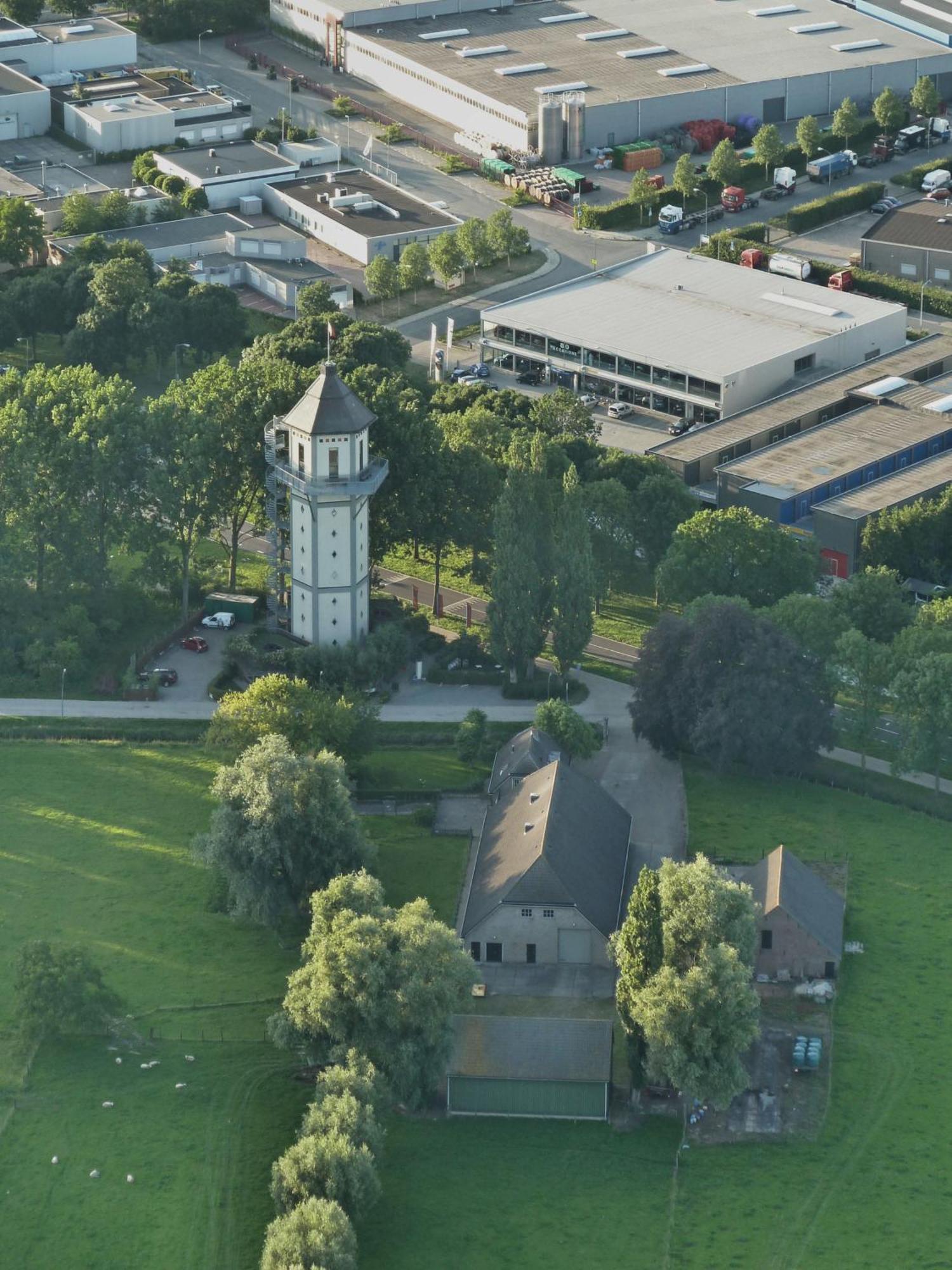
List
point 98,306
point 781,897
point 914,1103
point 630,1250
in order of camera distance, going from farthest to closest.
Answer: point 98,306 < point 781,897 < point 914,1103 < point 630,1250

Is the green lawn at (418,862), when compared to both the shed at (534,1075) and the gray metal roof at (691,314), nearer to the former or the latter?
the shed at (534,1075)

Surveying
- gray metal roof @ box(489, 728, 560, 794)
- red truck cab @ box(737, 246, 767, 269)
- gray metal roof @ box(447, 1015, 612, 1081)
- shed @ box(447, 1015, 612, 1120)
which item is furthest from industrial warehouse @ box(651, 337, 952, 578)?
shed @ box(447, 1015, 612, 1120)

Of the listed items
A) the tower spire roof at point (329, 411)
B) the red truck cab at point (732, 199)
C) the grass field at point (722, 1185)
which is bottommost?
the grass field at point (722, 1185)

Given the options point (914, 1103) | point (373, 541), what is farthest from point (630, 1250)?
point (373, 541)

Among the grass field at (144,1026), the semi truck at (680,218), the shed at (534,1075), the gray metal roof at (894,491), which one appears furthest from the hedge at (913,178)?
the shed at (534,1075)

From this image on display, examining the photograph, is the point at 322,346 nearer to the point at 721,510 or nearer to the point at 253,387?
the point at 253,387

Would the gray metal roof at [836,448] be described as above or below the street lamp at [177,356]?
above

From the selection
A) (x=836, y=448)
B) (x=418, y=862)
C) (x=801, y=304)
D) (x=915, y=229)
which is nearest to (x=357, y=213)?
(x=801, y=304)

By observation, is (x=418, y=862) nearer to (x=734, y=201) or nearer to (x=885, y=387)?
(x=885, y=387)
